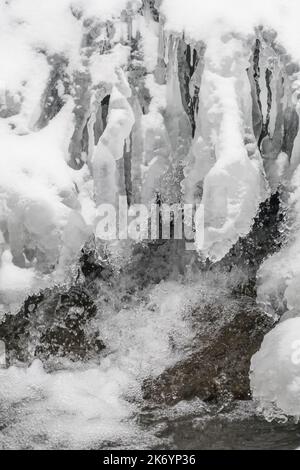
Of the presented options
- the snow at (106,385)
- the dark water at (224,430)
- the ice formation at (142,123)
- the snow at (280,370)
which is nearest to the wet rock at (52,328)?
the snow at (106,385)

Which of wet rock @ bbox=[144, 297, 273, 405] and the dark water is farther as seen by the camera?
wet rock @ bbox=[144, 297, 273, 405]

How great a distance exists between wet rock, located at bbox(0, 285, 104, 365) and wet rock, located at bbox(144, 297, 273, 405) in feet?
2.86

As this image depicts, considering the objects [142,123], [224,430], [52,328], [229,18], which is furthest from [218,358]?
[229,18]

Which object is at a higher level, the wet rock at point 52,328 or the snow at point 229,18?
the snow at point 229,18

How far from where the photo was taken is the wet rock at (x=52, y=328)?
5.88m

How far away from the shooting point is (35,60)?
609 centimetres

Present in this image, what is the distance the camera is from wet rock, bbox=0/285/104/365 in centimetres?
588

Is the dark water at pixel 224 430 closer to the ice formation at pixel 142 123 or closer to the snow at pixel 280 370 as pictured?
the snow at pixel 280 370

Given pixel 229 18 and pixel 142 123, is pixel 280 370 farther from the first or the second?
pixel 229 18

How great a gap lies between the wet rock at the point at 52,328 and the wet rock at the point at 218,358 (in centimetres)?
87

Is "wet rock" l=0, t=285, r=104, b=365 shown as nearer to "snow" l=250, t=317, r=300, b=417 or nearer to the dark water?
the dark water

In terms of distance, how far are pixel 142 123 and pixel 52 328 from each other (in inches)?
86.0

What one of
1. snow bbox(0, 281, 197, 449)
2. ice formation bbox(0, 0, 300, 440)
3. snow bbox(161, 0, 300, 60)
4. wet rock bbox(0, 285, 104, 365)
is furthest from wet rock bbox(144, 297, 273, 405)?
snow bbox(161, 0, 300, 60)

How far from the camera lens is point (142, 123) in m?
5.88
